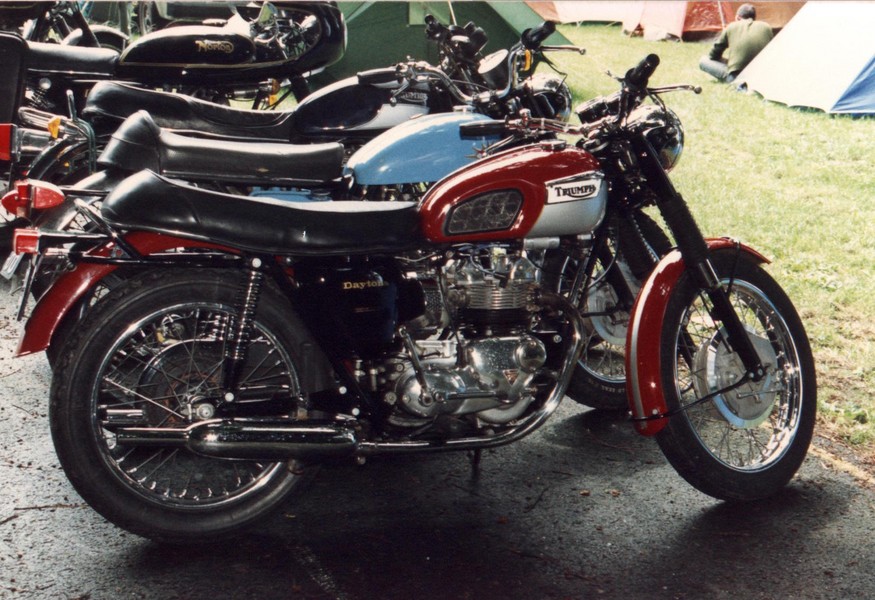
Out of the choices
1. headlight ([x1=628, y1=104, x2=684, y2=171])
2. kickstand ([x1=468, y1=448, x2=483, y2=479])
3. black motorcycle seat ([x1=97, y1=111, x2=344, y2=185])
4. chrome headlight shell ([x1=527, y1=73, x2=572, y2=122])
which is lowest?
kickstand ([x1=468, y1=448, x2=483, y2=479])

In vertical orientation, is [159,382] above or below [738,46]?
above

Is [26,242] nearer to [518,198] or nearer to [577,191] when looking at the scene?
[518,198]

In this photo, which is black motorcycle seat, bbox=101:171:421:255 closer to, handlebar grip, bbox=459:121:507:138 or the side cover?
handlebar grip, bbox=459:121:507:138

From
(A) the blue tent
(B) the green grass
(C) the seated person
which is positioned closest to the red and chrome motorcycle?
(B) the green grass

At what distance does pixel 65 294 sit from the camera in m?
3.67

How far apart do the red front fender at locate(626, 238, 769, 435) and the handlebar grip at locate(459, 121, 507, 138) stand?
2.49 ft

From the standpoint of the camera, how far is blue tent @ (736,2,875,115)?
1177 cm

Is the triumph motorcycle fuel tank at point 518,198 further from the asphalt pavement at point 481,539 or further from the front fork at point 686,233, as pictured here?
the asphalt pavement at point 481,539

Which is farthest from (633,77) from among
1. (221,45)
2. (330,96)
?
(221,45)

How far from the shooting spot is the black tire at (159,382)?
3424 millimetres

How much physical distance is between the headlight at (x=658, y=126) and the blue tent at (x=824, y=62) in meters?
8.24

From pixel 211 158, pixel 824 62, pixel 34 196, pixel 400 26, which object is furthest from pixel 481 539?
pixel 824 62

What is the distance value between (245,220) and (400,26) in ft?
28.7

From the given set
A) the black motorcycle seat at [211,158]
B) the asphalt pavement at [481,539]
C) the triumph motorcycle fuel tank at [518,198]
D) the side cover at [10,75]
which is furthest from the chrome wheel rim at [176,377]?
Result: the side cover at [10,75]
